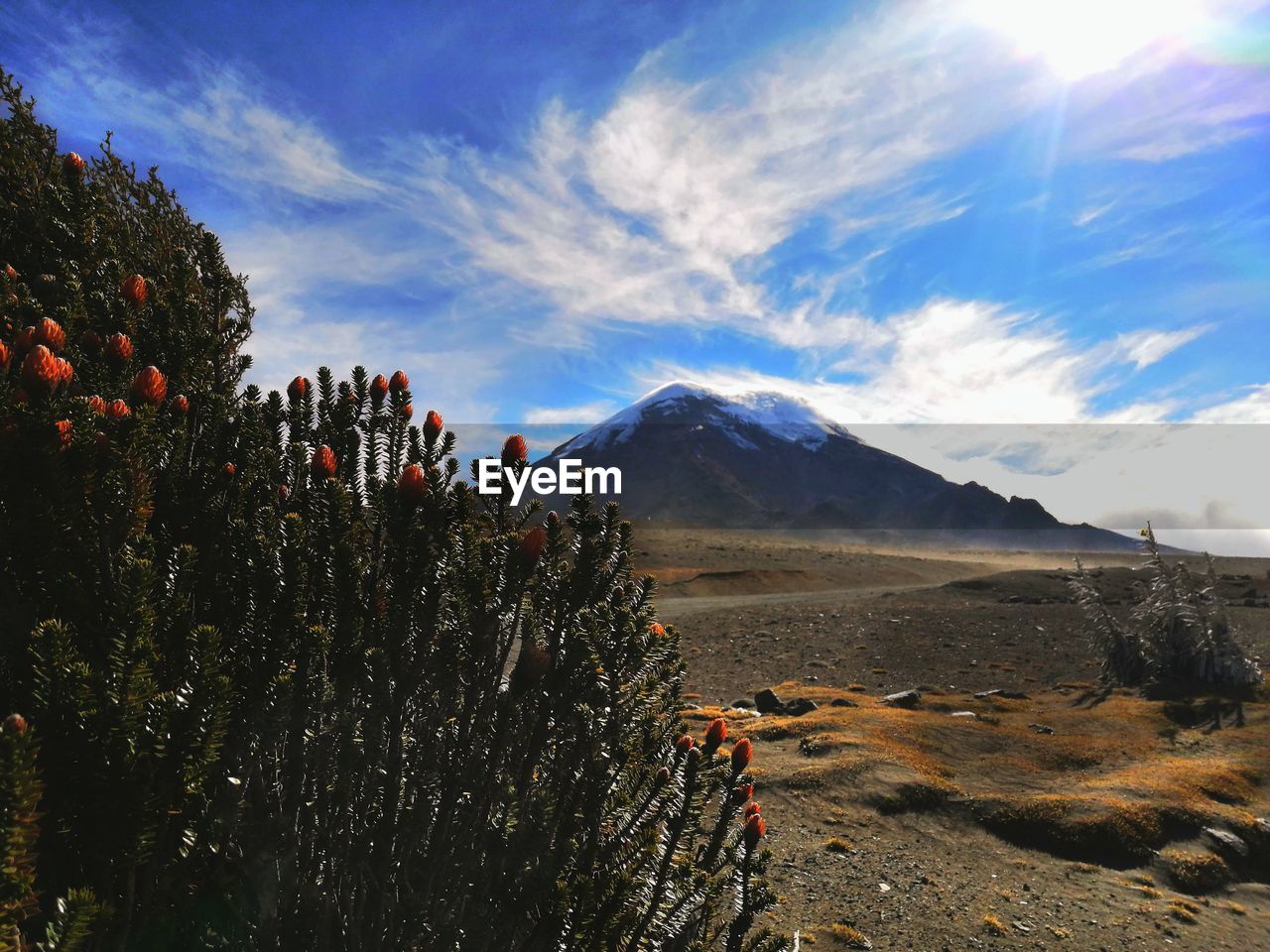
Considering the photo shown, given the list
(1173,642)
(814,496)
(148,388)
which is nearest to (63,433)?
(148,388)

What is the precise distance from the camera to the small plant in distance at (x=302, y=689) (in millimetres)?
1300

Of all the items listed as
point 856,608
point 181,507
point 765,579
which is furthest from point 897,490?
point 181,507

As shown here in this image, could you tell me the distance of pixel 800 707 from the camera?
13188 mm

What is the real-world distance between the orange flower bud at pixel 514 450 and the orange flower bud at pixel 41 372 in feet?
3.79

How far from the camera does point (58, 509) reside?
1.55m

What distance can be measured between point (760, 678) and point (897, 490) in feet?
559

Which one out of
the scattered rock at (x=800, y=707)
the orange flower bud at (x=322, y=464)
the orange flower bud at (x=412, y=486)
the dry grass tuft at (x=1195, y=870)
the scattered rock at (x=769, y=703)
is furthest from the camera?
the scattered rock at (x=769, y=703)

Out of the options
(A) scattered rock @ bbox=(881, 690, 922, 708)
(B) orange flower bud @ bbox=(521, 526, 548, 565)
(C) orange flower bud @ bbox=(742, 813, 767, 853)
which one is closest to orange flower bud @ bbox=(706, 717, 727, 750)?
(C) orange flower bud @ bbox=(742, 813, 767, 853)

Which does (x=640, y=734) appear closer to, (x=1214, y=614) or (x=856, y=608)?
(x=1214, y=614)

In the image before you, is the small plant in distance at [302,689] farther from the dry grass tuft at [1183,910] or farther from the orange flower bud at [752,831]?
the dry grass tuft at [1183,910]

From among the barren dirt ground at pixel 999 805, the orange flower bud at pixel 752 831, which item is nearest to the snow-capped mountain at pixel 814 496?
the barren dirt ground at pixel 999 805

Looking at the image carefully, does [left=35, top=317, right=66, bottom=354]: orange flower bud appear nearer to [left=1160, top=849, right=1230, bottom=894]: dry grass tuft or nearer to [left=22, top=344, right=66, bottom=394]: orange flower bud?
[left=22, top=344, right=66, bottom=394]: orange flower bud

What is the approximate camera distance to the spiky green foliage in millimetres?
14508

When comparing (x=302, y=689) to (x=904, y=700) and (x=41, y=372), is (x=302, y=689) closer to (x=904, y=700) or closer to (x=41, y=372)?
(x=41, y=372)
